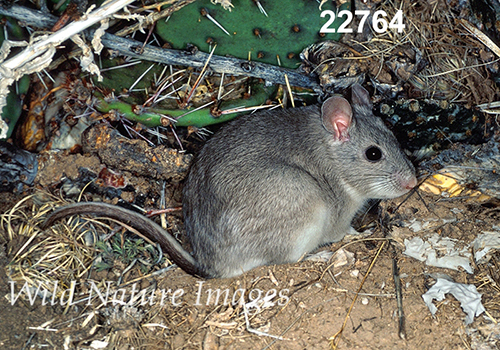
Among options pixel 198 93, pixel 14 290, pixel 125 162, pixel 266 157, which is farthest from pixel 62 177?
pixel 266 157

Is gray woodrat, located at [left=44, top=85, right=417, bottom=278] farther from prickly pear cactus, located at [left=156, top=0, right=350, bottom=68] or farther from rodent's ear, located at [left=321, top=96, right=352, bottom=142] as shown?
prickly pear cactus, located at [left=156, top=0, right=350, bottom=68]

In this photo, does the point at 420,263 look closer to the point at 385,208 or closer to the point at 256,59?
the point at 385,208

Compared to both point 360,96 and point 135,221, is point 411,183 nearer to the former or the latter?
point 360,96

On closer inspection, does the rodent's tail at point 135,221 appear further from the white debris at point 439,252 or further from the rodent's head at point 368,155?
the white debris at point 439,252

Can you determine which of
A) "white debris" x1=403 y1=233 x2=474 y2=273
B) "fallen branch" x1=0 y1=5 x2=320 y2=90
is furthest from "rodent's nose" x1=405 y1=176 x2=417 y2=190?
"fallen branch" x1=0 y1=5 x2=320 y2=90

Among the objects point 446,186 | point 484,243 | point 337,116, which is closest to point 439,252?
point 484,243
